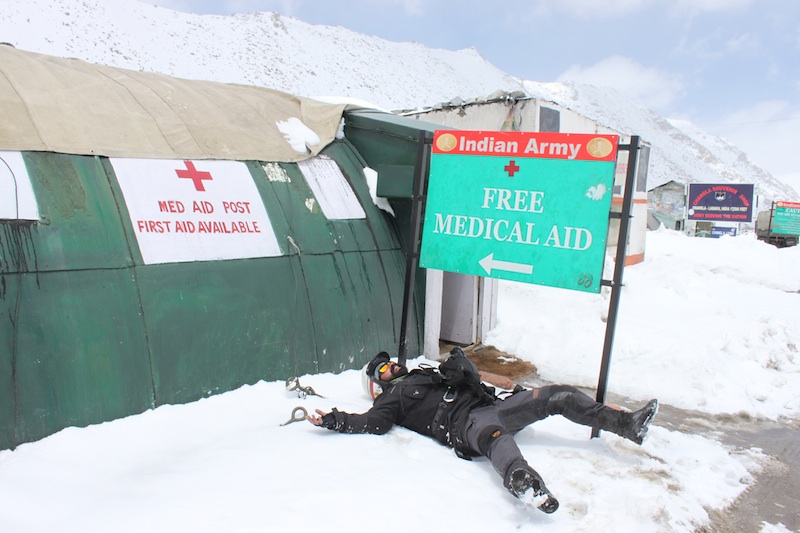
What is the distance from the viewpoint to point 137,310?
4.73 meters

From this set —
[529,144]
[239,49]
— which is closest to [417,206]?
[529,144]

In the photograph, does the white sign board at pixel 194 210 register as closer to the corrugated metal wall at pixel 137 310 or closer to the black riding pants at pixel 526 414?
the corrugated metal wall at pixel 137 310

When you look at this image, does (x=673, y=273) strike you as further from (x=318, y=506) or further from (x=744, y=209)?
(x=744, y=209)

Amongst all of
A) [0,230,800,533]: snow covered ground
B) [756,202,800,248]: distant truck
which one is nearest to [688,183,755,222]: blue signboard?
[756,202,800,248]: distant truck

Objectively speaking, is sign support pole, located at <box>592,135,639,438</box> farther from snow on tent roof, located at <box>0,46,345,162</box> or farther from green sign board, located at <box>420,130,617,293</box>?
snow on tent roof, located at <box>0,46,345,162</box>

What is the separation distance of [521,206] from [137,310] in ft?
11.8

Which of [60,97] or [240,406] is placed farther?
[60,97]

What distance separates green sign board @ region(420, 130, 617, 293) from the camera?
504 centimetres

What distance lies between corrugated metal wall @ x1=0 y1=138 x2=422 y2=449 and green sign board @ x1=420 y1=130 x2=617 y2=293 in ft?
4.55

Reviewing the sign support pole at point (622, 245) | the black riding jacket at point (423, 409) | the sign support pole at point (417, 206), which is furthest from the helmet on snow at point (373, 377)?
the sign support pole at point (622, 245)

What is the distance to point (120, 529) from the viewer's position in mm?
2936

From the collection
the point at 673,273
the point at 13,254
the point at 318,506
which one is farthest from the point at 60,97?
the point at 673,273

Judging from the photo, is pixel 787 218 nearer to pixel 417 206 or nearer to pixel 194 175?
pixel 417 206

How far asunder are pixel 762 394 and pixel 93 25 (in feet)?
201
